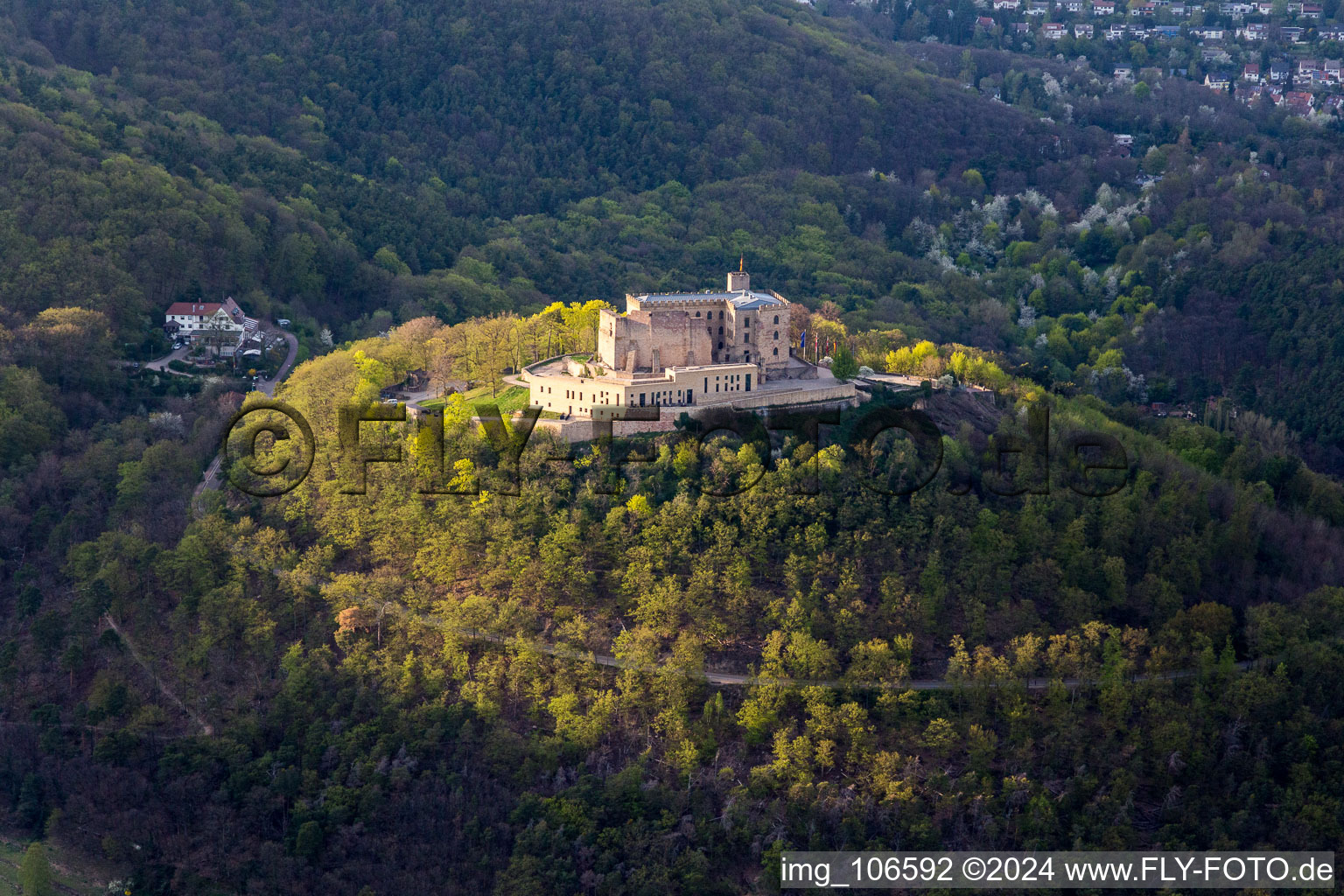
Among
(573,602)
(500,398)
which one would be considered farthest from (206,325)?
(573,602)

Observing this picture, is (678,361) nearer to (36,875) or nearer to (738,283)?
(738,283)

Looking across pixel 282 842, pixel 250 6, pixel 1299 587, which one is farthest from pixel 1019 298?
pixel 282 842

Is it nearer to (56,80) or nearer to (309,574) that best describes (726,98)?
Answer: (56,80)

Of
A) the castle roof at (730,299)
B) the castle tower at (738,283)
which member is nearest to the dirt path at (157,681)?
the castle roof at (730,299)

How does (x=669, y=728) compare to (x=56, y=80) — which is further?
(x=56, y=80)

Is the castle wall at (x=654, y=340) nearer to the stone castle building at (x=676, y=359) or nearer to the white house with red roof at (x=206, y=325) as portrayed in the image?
the stone castle building at (x=676, y=359)

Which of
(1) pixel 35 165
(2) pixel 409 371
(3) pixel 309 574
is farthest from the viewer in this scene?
(1) pixel 35 165
